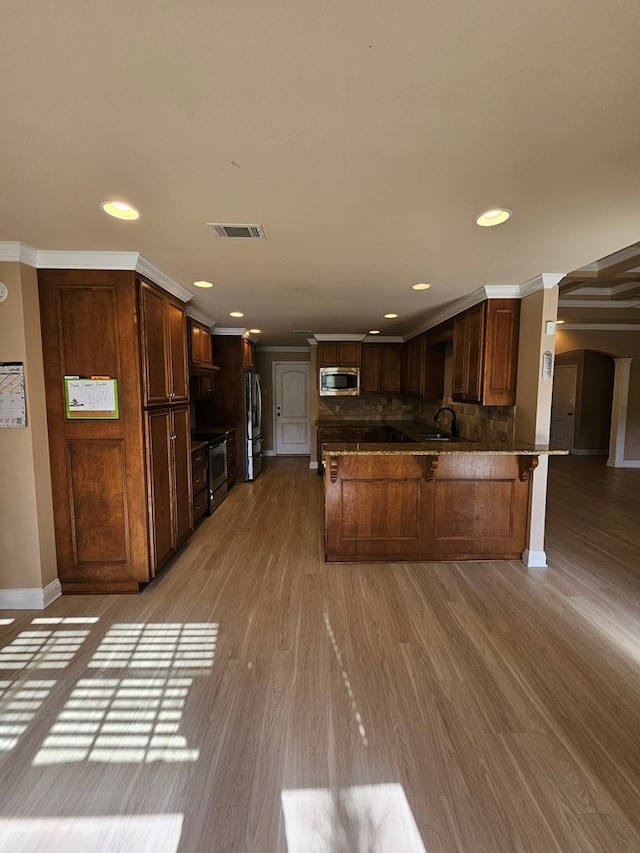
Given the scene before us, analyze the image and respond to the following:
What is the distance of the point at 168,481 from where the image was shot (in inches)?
119

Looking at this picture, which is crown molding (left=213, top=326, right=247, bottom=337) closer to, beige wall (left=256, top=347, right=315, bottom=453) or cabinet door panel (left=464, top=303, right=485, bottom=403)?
beige wall (left=256, top=347, right=315, bottom=453)

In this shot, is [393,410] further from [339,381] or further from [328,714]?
[328,714]

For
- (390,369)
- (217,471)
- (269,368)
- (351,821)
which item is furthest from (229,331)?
(351,821)

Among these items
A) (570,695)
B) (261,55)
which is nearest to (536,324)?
(570,695)

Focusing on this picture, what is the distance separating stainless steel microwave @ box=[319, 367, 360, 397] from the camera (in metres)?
6.00

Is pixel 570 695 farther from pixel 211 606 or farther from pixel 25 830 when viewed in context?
pixel 25 830

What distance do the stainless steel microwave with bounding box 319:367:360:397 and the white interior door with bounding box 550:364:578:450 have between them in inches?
193

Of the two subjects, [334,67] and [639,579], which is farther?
[639,579]

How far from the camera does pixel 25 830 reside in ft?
4.15

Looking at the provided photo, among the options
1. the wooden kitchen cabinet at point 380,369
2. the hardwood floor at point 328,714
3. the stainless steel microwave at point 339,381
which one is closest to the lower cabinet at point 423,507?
the hardwood floor at point 328,714

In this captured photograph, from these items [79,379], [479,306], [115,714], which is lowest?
[115,714]

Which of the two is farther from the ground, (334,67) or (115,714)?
(334,67)

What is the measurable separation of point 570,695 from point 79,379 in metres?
3.28

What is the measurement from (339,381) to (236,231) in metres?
4.04
